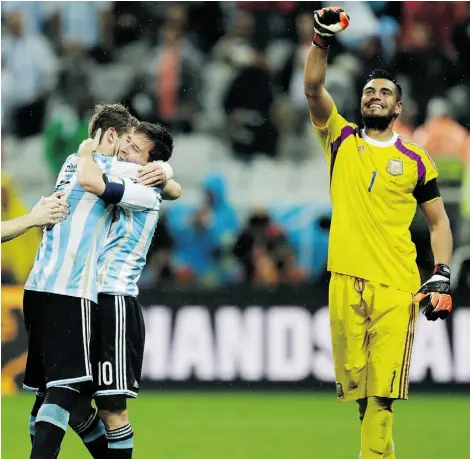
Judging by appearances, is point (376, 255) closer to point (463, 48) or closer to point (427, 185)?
point (427, 185)

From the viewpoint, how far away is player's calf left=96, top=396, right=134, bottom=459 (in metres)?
6.21

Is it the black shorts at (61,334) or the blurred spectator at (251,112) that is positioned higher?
the blurred spectator at (251,112)

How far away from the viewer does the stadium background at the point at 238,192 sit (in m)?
9.92

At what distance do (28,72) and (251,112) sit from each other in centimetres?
292

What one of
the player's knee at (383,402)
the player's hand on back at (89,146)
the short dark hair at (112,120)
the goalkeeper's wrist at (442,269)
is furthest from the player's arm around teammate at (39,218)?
the goalkeeper's wrist at (442,269)

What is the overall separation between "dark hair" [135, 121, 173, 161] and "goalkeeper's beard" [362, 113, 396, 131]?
1.14 m

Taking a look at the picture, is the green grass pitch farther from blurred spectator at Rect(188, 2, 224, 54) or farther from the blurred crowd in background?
blurred spectator at Rect(188, 2, 224, 54)

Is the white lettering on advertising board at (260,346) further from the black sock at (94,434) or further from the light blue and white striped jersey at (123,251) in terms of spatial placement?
the light blue and white striped jersey at (123,251)

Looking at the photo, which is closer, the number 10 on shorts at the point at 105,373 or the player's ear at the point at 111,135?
the number 10 on shorts at the point at 105,373

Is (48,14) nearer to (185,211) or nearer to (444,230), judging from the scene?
(185,211)

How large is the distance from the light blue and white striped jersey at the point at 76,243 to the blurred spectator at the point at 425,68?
8092 mm

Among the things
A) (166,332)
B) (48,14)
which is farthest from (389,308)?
(48,14)

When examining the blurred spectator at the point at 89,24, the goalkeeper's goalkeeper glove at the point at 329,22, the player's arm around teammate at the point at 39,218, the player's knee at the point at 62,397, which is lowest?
the player's knee at the point at 62,397

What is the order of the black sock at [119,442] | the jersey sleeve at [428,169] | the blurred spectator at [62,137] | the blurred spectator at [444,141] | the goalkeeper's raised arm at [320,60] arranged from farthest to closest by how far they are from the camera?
the blurred spectator at [62,137] → the blurred spectator at [444,141] → the jersey sleeve at [428,169] → the goalkeeper's raised arm at [320,60] → the black sock at [119,442]
